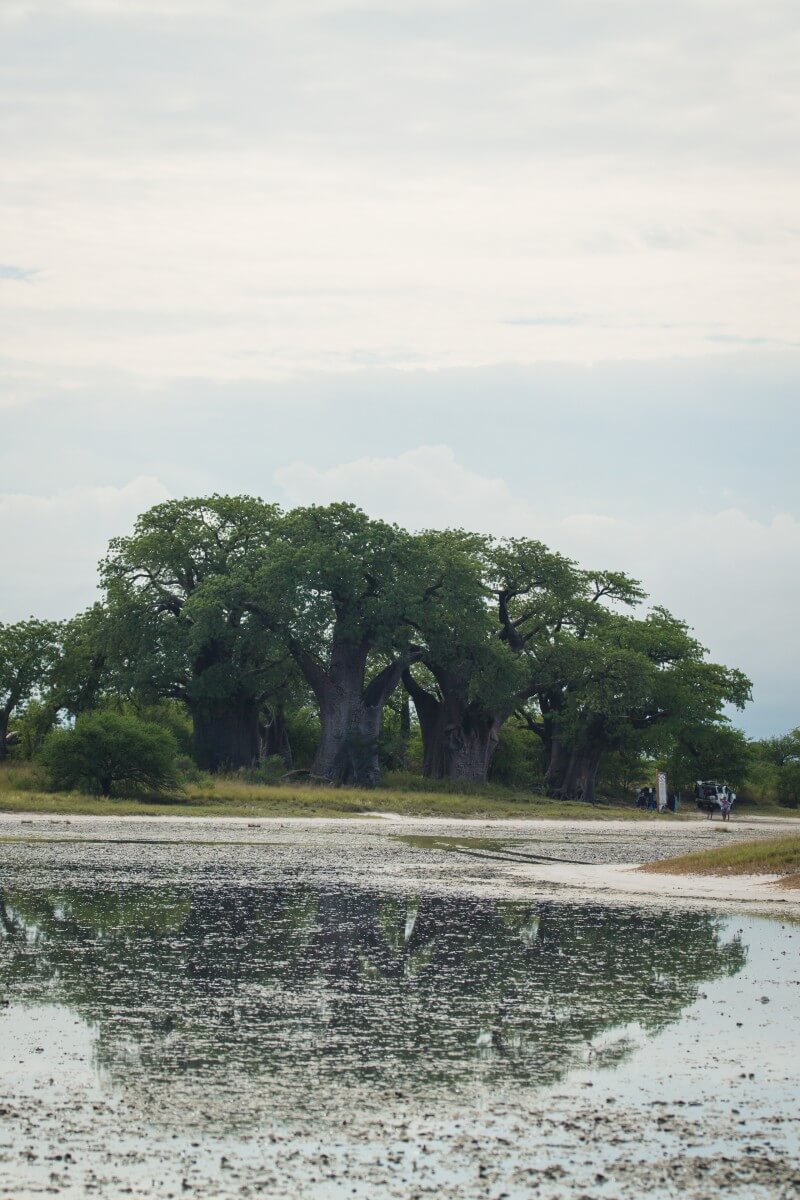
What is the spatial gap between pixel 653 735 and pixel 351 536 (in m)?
19.7

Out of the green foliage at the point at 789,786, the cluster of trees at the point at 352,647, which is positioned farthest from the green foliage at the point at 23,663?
the green foliage at the point at 789,786

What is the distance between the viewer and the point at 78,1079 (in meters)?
8.81

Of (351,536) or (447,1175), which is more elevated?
(351,536)

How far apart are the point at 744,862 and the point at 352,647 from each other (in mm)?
39355

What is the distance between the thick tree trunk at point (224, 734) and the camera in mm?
65688

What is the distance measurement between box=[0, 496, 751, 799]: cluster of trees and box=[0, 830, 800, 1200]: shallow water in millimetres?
44173

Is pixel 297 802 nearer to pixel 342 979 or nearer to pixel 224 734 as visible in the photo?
pixel 224 734

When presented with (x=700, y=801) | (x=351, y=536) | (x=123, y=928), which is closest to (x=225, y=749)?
(x=351, y=536)

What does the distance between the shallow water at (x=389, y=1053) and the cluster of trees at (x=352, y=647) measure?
4417 cm

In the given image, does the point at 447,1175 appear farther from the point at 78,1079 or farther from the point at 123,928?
the point at 123,928

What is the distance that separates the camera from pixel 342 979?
41.7 ft

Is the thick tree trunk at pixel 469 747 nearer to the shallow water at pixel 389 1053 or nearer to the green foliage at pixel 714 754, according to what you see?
the green foliage at pixel 714 754

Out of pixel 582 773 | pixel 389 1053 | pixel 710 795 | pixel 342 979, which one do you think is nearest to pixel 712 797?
pixel 710 795

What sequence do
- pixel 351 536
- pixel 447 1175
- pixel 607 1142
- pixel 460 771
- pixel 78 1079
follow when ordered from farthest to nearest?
pixel 460 771 → pixel 351 536 → pixel 78 1079 → pixel 607 1142 → pixel 447 1175
